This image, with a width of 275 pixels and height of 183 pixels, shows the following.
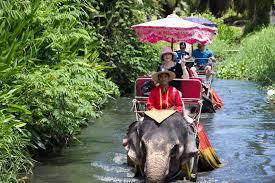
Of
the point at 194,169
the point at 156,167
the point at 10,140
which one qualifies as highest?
the point at 10,140

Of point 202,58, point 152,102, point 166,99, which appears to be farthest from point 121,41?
point 166,99

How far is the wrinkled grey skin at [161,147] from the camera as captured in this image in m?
9.07

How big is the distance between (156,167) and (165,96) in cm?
158

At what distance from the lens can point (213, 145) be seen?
13.5 m

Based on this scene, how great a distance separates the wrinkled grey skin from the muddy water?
30.7 inches

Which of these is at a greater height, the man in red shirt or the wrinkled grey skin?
the man in red shirt

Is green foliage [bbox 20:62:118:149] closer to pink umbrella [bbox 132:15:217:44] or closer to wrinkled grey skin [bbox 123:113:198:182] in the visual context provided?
wrinkled grey skin [bbox 123:113:198:182]

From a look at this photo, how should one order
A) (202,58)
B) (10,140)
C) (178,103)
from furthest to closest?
(202,58)
(178,103)
(10,140)

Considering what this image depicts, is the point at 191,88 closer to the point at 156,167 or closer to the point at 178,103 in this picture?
the point at 178,103

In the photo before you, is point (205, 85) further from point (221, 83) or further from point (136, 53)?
point (221, 83)

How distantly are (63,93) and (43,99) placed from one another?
419mm

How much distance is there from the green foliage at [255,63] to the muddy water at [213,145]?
4.24 metres

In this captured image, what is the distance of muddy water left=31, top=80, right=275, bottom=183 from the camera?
1069cm

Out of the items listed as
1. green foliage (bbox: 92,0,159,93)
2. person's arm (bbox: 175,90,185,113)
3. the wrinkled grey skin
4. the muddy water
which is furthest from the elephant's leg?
green foliage (bbox: 92,0,159,93)
